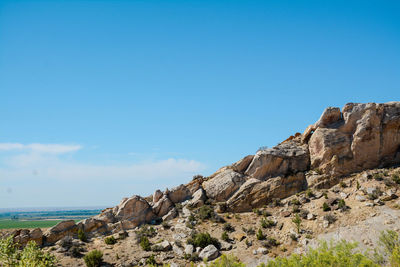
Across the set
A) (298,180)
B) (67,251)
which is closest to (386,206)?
(298,180)

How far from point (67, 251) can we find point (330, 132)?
1374 inches

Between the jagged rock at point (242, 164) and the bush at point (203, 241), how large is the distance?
12628 mm

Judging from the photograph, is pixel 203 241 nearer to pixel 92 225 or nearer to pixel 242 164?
pixel 242 164

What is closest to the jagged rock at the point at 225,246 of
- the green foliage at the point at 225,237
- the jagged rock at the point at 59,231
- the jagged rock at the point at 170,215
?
the green foliage at the point at 225,237

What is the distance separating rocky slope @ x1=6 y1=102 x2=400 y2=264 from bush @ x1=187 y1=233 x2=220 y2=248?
2980mm

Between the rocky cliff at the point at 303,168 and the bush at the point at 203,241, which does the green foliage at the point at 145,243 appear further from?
the rocky cliff at the point at 303,168

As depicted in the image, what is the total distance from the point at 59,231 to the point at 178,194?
15.3m

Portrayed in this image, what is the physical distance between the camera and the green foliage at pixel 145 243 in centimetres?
2966

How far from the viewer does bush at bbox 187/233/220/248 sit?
96.2ft

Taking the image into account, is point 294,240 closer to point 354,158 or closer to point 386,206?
point 386,206

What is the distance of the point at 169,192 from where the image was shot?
39938 millimetres

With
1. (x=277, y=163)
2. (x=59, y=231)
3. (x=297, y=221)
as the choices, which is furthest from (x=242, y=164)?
(x=59, y=231)

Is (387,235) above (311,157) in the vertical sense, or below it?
below

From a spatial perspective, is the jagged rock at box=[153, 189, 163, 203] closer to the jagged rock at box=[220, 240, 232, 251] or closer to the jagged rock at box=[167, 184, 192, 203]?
the jagged rock at box=[167, 184, 192, 203]
